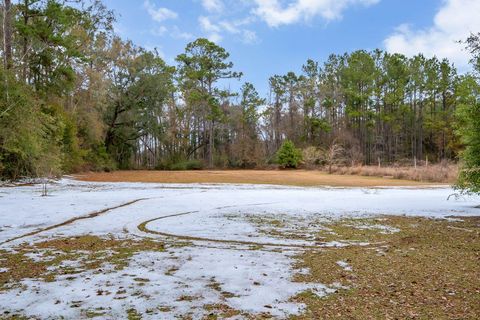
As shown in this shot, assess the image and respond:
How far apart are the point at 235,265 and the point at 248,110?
4623cm

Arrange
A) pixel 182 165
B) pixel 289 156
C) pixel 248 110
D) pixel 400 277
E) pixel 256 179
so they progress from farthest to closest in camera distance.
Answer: pixel 248 110
pixel 289 156
pixel 182 165
pixel 256 179
pixel 400 277

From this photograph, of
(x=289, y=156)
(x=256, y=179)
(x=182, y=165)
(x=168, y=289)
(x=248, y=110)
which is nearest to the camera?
(x=168, y=289)

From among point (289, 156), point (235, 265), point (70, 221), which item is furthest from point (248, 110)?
point (235, 265)

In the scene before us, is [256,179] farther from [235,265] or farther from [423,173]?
[235,265]

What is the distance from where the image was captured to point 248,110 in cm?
5078

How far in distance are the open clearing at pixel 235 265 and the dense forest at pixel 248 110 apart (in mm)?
21647

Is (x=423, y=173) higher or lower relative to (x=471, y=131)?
lower

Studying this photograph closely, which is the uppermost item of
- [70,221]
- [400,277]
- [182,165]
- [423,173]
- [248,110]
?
[248,110]

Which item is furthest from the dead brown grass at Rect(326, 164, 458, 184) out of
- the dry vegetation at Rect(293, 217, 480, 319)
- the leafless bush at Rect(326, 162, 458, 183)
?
the dry vegetation at Rect(293, 217, 480, 319)

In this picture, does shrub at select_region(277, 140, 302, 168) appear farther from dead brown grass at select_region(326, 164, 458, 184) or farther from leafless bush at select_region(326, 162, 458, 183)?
dead brown grass at select_region(326, 164, 458, 184)

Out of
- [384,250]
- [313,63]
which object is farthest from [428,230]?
[313,63]

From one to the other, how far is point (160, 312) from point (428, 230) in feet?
21.9

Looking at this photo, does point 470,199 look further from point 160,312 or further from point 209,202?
point 160,312

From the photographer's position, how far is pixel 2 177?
63.9ft
